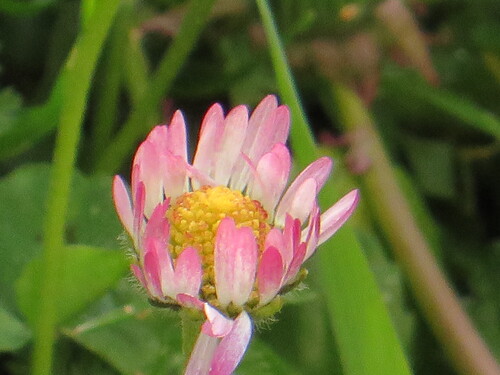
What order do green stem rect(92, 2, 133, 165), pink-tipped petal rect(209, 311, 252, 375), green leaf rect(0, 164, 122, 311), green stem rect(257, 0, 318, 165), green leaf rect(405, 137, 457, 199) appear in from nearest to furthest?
pink-tipped petal rect(209, 311, 252, 375) → green stem rect(257, 0, 318, 165) → green leaf rect(0, 164, 122, 311) → green stem rect(92, 2, 133, 165) → green leaf rect(405, 137, 457, 199)

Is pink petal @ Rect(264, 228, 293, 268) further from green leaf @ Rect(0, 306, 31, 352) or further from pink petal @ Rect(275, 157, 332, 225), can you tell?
green leaf @ Rect(0, 306, 31, 352)

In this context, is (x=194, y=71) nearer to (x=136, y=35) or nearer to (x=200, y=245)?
(x=136, y=35)

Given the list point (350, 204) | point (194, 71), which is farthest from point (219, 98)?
point (350, 204)

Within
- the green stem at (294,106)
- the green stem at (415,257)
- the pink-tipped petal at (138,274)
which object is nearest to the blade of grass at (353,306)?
the green stem at (294,106)

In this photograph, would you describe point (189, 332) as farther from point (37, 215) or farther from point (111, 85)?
point (111, 85)

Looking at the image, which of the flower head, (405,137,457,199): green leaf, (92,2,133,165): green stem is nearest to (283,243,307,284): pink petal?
the flower head

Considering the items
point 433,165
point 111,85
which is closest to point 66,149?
point 111,85

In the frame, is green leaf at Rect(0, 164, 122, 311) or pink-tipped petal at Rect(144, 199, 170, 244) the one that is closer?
pink-tipped petal at Rect(144, 199, 170, 244)

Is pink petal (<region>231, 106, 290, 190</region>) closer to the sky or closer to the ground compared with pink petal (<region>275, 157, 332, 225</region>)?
closer to the sky
